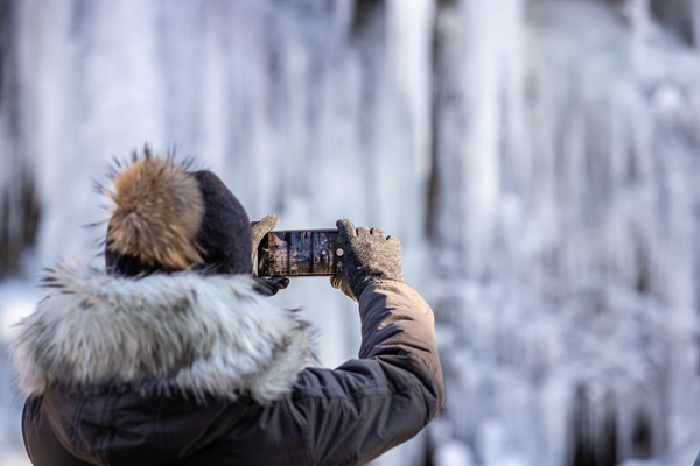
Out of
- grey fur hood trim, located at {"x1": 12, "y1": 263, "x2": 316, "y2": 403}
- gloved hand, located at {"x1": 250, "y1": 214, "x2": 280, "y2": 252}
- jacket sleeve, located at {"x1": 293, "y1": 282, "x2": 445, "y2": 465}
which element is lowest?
jacket sleeve, located at {"x1": 293, "y1": 282, "x2": 445, "y2": 465}

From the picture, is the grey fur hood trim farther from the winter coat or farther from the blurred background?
the blurred background

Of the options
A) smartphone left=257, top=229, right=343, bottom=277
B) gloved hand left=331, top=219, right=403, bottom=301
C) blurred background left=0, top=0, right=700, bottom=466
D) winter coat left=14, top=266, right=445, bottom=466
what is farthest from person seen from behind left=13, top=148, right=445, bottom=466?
blurred background left=0, top=0, right=700, bottom=466

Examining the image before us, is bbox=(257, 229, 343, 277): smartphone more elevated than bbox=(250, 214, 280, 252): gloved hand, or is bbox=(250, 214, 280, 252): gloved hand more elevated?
bbox=(250, 214, 280, 252): gloved hand

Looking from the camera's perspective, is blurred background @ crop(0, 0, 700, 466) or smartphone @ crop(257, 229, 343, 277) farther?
blurred background @ crop(0, 0, 700, 466)

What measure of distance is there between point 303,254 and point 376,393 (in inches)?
18.6

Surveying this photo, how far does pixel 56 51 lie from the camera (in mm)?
5879

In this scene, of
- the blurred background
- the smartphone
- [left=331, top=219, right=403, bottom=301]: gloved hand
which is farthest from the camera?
the blurred background

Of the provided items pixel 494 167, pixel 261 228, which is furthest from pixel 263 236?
pixel 494 167

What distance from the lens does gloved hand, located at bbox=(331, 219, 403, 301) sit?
104 centimetres

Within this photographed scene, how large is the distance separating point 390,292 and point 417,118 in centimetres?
647

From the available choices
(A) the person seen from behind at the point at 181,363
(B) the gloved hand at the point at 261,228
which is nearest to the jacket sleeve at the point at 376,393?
(A) the person seen from behind at the point at 181,363

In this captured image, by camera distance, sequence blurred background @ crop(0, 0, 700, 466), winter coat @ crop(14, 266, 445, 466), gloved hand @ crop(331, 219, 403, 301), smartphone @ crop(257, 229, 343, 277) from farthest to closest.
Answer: blurred background @ crop(0, 0, 700, 466)
smartphone @ crop(257, 229, 343, 277)
gloved hand @ crop(331, 219, 403, 301)
winter coat @ crop(14, 266, 445, 466)

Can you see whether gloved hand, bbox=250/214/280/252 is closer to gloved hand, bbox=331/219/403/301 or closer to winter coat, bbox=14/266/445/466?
gloved hand, bbox=331/219/403/301

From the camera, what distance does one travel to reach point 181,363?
26.8 inches
